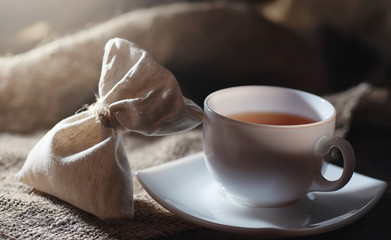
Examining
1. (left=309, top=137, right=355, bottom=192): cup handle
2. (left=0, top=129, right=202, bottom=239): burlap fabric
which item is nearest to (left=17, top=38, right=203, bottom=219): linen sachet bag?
(left=0, top=129, right=202, bottom=239): burlap fabric

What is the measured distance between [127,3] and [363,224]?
23.5 inches

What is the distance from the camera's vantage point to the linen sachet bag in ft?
1.61

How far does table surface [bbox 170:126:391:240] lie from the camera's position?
49 centimetres

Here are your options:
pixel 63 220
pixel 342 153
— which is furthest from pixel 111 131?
pixel 342 153

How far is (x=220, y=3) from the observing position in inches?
36.4

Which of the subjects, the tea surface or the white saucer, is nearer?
the white saucer

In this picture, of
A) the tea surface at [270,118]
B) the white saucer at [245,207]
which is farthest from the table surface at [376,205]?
the tea surface at [270,118]

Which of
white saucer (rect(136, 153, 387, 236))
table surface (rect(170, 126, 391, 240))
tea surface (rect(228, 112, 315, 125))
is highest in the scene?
tea surface (rect(228, 112, 315, 125))

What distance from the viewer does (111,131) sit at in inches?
20.3

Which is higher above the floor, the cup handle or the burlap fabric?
the cup handle

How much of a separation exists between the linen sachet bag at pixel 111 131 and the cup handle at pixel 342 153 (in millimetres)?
121

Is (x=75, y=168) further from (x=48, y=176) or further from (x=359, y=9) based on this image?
(x=359, y=9)

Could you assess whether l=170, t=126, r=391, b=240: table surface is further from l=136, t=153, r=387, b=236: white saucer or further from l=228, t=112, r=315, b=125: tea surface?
l=228, t=112, r=315, b=125: tea surface

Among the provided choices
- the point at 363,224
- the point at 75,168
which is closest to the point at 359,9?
the point at 363,224
